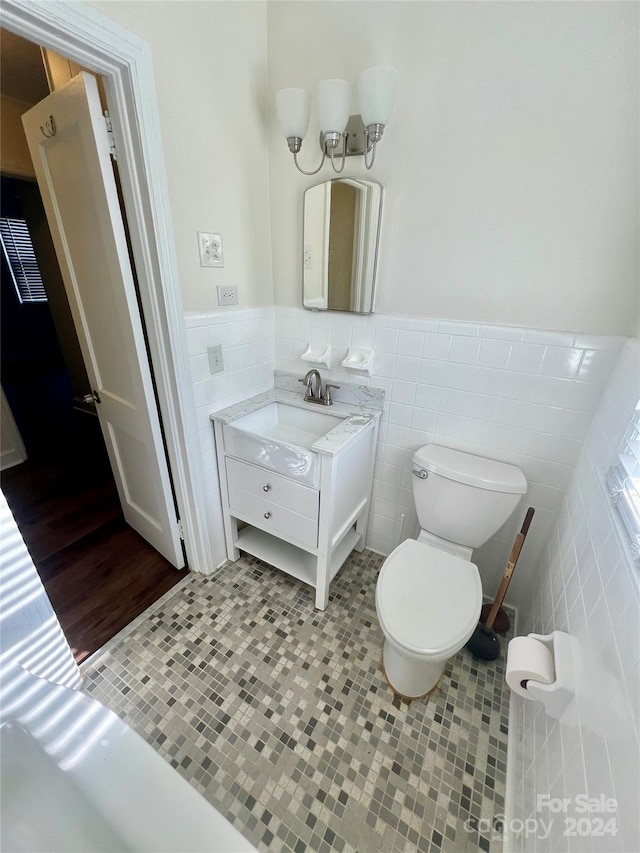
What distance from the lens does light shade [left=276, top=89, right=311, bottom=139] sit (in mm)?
1149

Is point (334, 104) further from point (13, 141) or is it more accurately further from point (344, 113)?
point (13, 141)

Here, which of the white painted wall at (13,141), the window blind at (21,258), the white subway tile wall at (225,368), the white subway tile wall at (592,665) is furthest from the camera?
the window blind at (21,258)

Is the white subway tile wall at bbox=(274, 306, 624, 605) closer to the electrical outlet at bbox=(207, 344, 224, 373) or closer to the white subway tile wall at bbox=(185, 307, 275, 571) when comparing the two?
the white subway tile wall at bbox=(185, 307, 275, 571)

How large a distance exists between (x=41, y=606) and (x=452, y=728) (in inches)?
57.5

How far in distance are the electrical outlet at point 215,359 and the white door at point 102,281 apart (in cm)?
25

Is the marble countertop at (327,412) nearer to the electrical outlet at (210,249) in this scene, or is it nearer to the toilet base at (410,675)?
the electrical outlet at (210,249)

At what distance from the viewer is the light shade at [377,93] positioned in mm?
1035

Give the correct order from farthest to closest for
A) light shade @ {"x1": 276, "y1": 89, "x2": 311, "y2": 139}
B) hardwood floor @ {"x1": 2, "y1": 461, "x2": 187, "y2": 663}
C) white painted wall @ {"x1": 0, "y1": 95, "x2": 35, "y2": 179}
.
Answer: white painted wall @ {"x1": 0, "y1": 95, "x2": 35, "y2": 179}
hardwood floor @ {"x1": 2, "y1": 461, "x2": 187, "y2": 663}
light shade @ {"x1": 276, "y1": 89, "x2": 311, "y2": 139}

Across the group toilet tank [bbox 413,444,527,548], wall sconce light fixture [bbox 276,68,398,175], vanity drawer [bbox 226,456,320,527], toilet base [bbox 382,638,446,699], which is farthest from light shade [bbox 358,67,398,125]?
toilet base [bbox 382,638,446,699]

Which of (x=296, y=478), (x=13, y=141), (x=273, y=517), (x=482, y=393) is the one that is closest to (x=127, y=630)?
(x=273, y=517)

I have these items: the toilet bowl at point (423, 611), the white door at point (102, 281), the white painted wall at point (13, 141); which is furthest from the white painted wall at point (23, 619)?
the white painted wall at point (13, 141)

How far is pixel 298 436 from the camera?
5.37 feet

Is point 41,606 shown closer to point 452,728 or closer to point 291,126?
point 452,728

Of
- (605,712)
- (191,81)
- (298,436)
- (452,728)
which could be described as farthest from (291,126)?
(452,728)
